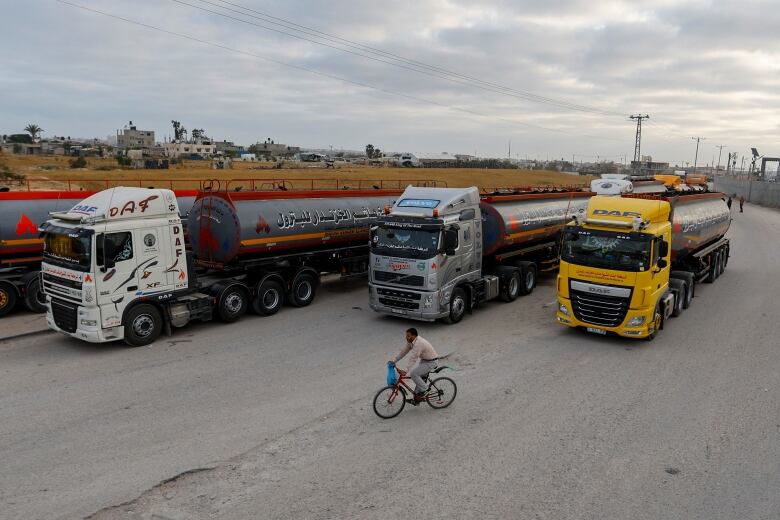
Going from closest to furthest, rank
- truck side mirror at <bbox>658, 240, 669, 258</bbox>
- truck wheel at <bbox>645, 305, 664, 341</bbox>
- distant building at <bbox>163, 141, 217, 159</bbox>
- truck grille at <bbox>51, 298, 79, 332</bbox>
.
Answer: truck grille at <bbox>51, 298, 79, 332</bbox> < truck side mirror at <bbox>658, 240, 669, 258</bbox> < truck wheel at <bbox>645, 305, 664, 341</bbox> < distant building at <bbox>163, 141, 217, 159</bbox>

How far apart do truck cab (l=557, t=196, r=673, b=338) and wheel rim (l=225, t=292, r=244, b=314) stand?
27.3 ft

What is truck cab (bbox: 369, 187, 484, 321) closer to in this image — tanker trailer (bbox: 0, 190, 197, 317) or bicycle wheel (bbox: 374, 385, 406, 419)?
bicycle wheel (bbox: 374, 385, 406, 419)

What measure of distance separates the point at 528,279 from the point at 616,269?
6079 millimetres

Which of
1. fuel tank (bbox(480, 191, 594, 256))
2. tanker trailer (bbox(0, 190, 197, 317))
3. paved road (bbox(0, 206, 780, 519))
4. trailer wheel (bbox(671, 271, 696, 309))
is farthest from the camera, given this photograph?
fuel tank (bbox(480, 191, 594, 256))

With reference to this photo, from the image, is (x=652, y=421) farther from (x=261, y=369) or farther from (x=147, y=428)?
(x=147, y=428)

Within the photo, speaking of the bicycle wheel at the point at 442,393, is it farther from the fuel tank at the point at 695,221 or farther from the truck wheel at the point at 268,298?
the fuel tank at the point at 695,221

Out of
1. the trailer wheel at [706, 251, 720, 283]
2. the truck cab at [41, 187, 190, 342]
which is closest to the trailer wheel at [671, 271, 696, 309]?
the trailer wheel at [706, 251, 720, 283]

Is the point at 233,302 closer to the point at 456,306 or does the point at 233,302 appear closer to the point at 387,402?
the point at 456,306

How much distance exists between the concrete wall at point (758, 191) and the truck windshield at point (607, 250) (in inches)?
2687

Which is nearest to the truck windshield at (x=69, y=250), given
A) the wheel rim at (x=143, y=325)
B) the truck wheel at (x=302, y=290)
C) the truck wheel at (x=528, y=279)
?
the wheel rim at (x=143, y=325)

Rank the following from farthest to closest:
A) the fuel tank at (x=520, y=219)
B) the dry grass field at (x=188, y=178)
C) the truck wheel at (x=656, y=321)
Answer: the dry grass field at (x=188, y=178)
the fuel tank at (x=520, y=219)
the truck wheel at (x=656, y=321)

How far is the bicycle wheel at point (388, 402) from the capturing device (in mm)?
9188

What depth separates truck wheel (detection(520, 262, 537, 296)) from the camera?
18828 mm

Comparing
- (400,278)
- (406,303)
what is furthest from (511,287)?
(400,278)
